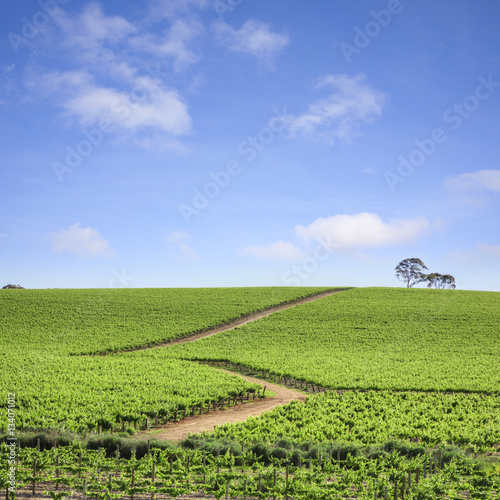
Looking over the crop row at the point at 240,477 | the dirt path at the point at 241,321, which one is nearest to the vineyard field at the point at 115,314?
the dirt path at the point at 241,321

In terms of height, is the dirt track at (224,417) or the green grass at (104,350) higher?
the green grass at (104,350)

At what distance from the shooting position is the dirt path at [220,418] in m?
22.1

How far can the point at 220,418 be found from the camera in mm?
25578

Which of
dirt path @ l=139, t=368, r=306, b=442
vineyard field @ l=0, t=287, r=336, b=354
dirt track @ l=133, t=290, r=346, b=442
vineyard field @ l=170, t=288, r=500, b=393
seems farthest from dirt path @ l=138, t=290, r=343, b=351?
dirt path @ l=139, t=368, r=306, b=442

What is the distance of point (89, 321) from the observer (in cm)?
6053

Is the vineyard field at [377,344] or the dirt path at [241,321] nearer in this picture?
the vineyard field at [377,344]

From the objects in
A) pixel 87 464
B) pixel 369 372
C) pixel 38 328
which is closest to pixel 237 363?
pixel 369 372

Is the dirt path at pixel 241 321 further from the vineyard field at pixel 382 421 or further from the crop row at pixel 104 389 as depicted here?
the vineyard field at pixel 382 421

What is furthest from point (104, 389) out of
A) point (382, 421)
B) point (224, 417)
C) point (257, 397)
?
point (382, 421)

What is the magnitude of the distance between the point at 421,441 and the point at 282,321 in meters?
39.6

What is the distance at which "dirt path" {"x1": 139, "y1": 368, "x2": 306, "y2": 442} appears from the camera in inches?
871

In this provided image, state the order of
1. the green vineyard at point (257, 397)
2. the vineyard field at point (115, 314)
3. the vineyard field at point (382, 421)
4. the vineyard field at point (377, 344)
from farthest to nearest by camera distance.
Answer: the vineyard field at point (115, 314) → the vineyard field at point (377, 344) → the vineyard field at point (382, 421) → the green vineyard at point (257, 397)

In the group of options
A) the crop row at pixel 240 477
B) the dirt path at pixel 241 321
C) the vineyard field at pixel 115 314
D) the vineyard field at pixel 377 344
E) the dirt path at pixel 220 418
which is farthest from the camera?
the dirt path at pixel 241 321

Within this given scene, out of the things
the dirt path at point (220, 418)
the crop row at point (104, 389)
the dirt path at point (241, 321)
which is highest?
the dirt path at point (241, 321)
